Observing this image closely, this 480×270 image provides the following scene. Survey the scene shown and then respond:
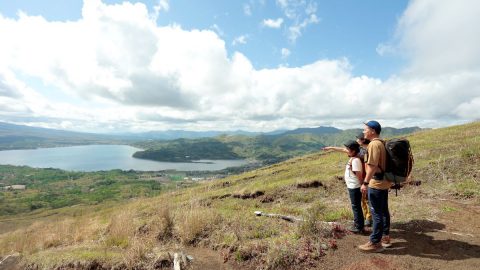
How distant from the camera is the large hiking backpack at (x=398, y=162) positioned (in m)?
6.37

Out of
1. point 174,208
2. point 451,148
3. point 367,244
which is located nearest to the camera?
point 367,244

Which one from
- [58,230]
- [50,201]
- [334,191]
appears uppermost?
[334,191]

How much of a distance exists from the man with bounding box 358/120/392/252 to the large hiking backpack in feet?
0.39

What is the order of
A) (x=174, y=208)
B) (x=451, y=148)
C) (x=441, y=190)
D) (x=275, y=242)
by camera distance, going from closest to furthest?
(x=275, y=242)
(x=174, y=208)
(x=441, y=190)
(x=451, y=148)

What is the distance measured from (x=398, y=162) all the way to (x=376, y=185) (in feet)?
2.23

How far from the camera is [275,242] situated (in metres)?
7.32

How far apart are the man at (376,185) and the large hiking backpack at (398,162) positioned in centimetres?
12

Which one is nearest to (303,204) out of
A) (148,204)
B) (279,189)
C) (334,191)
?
(334,191)

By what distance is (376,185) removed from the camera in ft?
21.6

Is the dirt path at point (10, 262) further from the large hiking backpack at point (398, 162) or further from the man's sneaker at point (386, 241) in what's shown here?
the large hiking backpack at point (398, 162)

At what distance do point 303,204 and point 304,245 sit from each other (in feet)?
20.1

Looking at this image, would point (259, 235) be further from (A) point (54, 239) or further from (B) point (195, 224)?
(A) point (54, 239)

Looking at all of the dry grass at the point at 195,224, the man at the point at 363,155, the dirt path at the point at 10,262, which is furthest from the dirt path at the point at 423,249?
the dirt path at the point at 10,262

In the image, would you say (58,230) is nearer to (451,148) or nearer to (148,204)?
(148,204)
